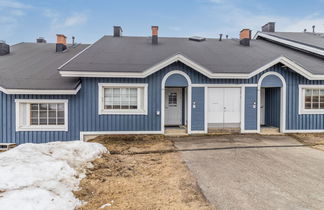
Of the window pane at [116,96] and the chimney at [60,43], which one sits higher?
the chimney at [60,43]

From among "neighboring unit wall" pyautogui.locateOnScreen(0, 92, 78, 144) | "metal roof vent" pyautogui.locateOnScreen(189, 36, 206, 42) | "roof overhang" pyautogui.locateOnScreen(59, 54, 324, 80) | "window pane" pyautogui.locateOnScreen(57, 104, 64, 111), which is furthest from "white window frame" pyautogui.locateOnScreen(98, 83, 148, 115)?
"metal roof vent" pyautogui.locateOnScreen(189, 36, 206, 42)

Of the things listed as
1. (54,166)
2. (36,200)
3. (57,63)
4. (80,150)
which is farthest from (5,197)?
(57,63)

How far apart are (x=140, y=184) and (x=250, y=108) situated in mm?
7374

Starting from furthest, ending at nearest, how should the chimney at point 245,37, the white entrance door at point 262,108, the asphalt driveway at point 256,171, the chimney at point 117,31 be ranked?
the chimney at point 117,31 → the chimney at point 245,37 → the white entrance door at point 262,108 → the asphalt driveway at point 256,171

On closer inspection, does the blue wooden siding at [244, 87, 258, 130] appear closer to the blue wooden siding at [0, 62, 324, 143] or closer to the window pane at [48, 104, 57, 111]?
the blue wooden siding at [0, 62, 324, 143]

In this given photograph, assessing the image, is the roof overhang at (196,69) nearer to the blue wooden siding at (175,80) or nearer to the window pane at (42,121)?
the blue wooden siding at (175,80)

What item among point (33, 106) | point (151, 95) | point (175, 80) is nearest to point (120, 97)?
point (151, 95)

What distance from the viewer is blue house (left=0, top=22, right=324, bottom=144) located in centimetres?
838

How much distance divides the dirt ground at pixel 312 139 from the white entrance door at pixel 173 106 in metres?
5.94

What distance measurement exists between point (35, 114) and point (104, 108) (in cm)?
321

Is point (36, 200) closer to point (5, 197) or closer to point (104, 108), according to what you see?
point (5, 197)

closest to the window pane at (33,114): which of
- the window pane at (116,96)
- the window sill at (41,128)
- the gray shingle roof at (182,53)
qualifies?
the window sill at (41,128)

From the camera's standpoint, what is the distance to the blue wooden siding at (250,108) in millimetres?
9289

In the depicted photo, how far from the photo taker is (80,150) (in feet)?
18.5
